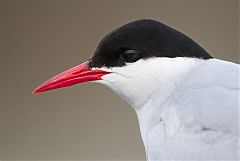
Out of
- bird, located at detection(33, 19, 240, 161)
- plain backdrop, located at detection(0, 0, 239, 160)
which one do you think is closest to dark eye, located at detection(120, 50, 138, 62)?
bird, located at detection(33, 19, 240, 161)

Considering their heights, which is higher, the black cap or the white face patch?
the black cap

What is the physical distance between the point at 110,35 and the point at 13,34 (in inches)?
58.2

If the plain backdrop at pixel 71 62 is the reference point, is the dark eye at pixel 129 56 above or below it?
above

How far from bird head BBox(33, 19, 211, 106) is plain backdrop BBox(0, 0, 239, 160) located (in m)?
1.31

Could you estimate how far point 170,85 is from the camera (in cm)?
97

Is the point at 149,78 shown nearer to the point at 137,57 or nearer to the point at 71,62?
the point at 137,57

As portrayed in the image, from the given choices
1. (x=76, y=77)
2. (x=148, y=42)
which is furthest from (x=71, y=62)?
(x=148, y=42)

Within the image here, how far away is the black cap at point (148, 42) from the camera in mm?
947

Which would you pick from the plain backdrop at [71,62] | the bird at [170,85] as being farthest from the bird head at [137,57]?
the plain backdrop at [71,62]

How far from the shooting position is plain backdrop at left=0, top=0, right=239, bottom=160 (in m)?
2.34

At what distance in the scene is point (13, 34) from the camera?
238 cm

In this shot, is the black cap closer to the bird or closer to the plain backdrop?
the bird

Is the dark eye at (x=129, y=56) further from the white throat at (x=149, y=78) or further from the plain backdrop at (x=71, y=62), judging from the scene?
the plain backdrop at (x=71, y=62)

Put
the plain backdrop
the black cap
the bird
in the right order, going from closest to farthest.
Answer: the bird < the black cap < the plain backdrop
